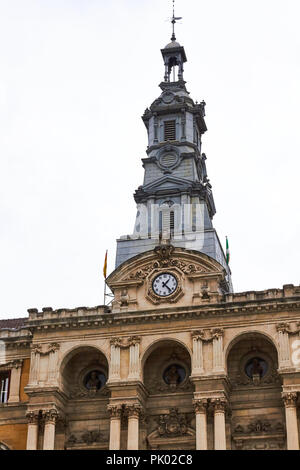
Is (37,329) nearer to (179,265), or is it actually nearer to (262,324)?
(179,265)

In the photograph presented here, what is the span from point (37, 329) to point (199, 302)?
9.05 metres

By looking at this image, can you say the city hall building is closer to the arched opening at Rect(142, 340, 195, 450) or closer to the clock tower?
the arched opening at Rect(142, 340, 195, 450)

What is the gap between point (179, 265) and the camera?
4919cm

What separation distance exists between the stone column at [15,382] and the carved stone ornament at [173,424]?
8.14 metres

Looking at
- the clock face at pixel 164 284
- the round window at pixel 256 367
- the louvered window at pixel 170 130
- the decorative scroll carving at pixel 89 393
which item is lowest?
the decorative scroll carving at pixel 89 393

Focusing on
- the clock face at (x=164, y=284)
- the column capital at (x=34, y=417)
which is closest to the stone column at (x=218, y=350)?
the clock face at (x=164, y=284)

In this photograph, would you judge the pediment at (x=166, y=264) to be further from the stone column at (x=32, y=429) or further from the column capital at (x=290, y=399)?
the stone column at (x=32, y=429)

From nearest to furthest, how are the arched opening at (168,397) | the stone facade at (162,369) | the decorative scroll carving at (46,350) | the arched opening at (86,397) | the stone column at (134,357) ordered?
1. the stone facade at (162,369)
2. the arched opening at (168,397)
3. the stone column at (134,357)
4. the arched opening at (86,397)
5. the decorative scroll carving at (46,350)

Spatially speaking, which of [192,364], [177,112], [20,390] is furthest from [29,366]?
[177,112]

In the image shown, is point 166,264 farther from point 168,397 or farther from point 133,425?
point 133,425

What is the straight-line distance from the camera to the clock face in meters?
48.8

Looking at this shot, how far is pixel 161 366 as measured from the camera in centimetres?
4894

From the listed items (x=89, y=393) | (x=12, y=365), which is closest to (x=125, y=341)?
(x=89, y=393)

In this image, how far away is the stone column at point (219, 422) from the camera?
44.3m
